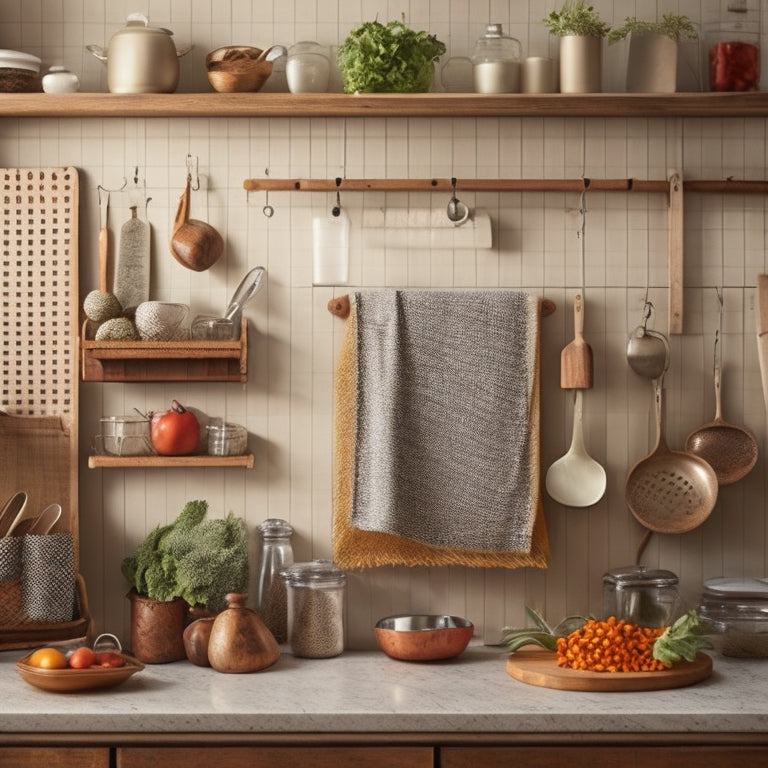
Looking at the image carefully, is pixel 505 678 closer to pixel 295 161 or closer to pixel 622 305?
pixel 622 305

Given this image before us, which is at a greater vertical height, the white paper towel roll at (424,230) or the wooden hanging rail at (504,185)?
the wooden hanging rail at (504,185)

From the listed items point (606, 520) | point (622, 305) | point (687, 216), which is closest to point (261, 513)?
point (606, 520)

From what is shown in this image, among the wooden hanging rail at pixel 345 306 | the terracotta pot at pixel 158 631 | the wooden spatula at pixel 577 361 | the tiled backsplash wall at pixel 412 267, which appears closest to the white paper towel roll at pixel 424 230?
the tiled backsplash wall at pixel 412 267

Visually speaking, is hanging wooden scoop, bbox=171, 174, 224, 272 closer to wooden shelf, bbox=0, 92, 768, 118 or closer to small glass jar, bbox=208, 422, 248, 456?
wooden shelf, bbox=0, 92, 768, 118

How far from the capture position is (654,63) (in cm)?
252

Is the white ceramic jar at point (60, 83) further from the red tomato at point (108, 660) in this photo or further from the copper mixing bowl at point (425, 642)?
the copper mixing bowl at point (425, 642)

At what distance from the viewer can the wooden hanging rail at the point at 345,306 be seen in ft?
8.50

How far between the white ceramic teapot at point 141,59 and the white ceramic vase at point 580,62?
87 cm

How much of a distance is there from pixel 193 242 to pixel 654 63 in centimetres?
110

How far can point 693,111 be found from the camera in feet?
8.36

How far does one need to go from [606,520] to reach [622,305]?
0.50m

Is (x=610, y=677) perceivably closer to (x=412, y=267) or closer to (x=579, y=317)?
(x=579, y=317)

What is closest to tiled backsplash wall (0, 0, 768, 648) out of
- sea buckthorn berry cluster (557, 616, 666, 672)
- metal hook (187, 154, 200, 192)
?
metal hook (187, 154, 200, 192)

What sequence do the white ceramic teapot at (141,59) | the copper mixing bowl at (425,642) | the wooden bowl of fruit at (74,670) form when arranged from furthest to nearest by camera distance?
1. the white ceramic teapot at (141,59)
2. the copper mixing bowl at (425,642)
3. the wooden bowl of fruit at (74,670)
